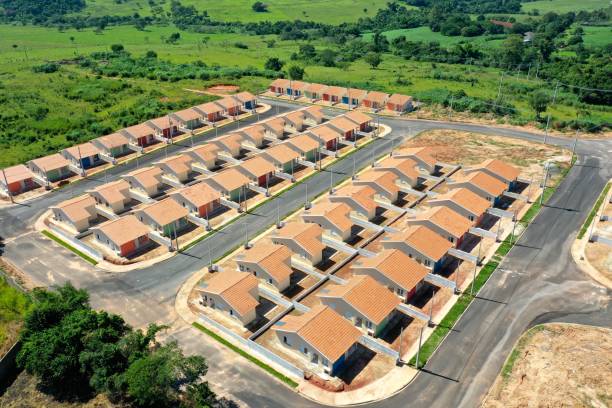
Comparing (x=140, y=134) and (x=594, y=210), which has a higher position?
(x=140, y=134)

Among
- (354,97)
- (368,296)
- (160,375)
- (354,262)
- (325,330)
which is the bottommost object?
(354,262)

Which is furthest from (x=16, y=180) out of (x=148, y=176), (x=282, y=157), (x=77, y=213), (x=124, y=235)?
(x=282, y=157)

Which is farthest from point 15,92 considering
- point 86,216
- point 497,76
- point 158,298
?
point 497,76

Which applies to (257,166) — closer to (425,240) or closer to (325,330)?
(425,240)

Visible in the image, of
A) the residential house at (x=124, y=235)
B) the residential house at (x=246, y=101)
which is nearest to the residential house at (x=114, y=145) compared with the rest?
the residential house at (x=124, y=235)

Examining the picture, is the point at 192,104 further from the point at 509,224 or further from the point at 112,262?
the point at 509,224

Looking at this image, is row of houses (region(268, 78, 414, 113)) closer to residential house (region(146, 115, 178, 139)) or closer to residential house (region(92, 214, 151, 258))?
residential house (region(146, 115, 178, 139))

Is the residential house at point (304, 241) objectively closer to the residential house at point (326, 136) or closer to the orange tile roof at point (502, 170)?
the orange tile roof at point (502, 170)
